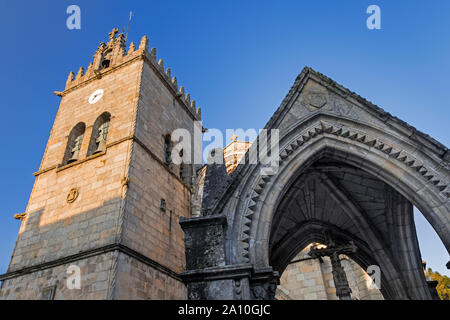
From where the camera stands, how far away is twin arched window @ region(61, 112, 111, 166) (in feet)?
51.6

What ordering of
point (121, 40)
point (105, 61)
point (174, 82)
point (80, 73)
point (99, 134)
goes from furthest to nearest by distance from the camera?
point (121, 40), point (105, 61), point (174, 82), point (80, 73), point (99, 134)

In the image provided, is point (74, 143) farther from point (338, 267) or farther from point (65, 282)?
point (338, 267)

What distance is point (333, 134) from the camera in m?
6.74

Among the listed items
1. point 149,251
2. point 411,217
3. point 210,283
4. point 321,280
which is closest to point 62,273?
point 149,251

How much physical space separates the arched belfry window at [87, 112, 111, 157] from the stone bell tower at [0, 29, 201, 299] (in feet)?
0.18

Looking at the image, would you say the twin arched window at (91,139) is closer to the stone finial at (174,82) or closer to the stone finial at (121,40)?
the stone finial at (174,82)

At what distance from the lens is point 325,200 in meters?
9.06

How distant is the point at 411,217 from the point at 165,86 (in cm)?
1459

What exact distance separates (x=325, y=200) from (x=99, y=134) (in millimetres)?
11386

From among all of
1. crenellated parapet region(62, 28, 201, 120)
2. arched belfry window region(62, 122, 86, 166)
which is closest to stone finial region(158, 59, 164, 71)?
crenellated parapet region(62, 28, 201, 120)

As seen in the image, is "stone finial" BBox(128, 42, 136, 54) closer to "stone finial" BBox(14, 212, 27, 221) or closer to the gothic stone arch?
"stone finial" BBox(14, 212, 27, 221)

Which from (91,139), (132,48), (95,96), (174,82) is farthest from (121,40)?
(91,139)

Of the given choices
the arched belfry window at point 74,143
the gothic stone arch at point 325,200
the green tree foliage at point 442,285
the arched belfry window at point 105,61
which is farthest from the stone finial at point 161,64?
the green tree foliage at point 442,285

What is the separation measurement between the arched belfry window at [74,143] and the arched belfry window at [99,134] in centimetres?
91
